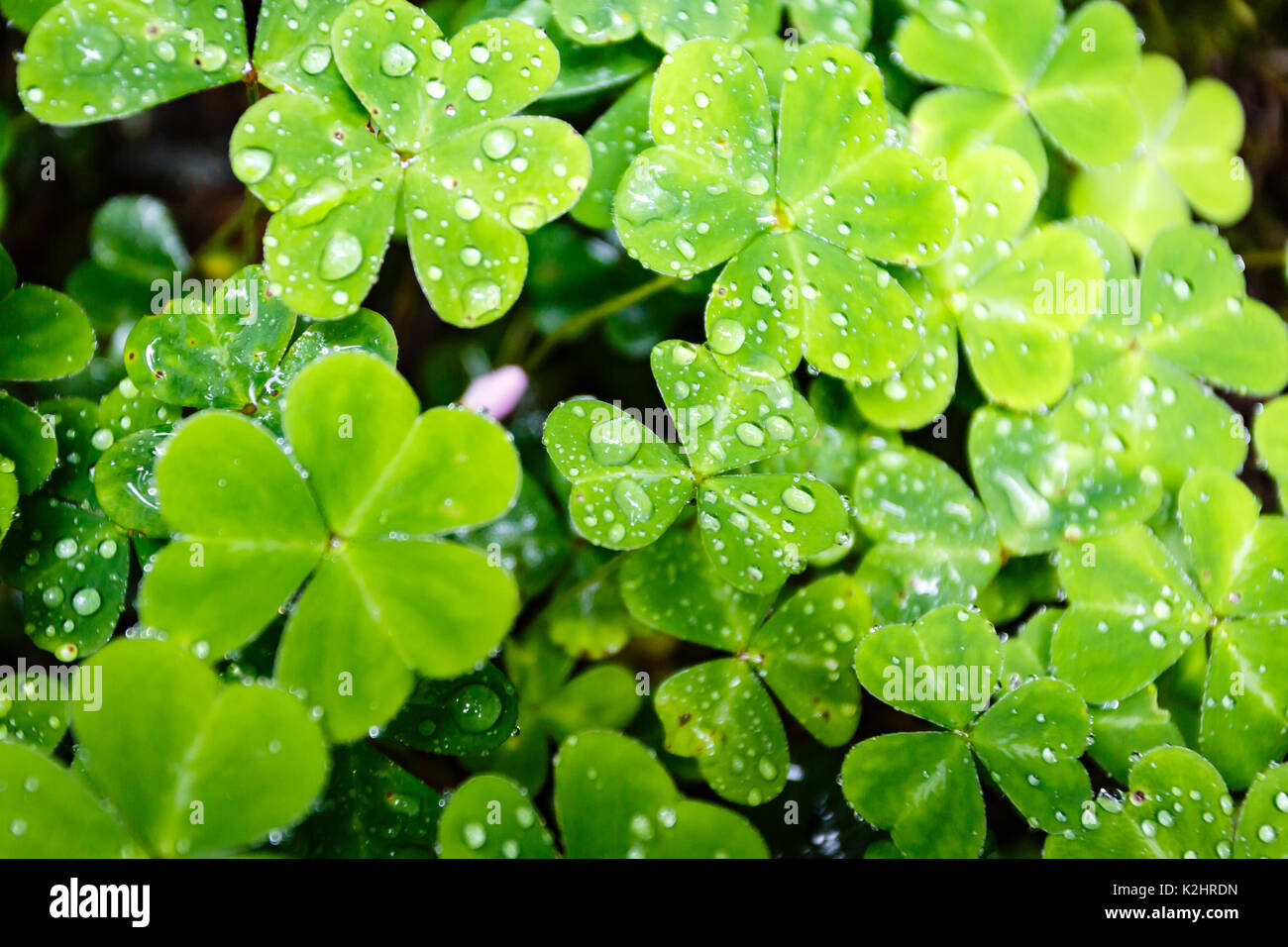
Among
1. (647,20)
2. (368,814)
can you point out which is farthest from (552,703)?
(647,20)

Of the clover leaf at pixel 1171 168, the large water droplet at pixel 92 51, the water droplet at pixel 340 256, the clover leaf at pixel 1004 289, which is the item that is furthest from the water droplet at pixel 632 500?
the clover leaf at pixel 1171 168

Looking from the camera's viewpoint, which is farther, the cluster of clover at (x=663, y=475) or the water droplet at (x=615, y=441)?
the water droplet at (x=615, y=441)

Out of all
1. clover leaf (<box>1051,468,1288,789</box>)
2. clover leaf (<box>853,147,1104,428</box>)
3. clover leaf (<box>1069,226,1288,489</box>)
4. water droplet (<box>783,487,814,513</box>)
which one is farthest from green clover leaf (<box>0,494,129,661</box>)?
clover leaf (<box>1069,226,1288,489</box>)

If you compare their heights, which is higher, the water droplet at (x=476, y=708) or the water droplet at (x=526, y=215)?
the water droplet at (x=526, y=215)

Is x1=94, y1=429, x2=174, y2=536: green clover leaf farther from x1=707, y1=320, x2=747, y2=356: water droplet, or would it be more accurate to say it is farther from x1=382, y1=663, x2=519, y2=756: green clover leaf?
x1=707, y1=320, x2=747, y2=356: water droplet

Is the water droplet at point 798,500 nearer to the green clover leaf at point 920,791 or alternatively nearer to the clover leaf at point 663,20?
the green clover leaf at point 920,791
